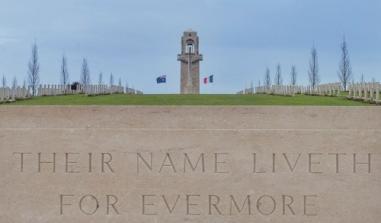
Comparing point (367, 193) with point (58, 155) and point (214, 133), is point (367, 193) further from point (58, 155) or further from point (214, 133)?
point (58, 155)

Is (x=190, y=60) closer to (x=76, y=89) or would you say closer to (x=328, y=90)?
(x=76, y=89)

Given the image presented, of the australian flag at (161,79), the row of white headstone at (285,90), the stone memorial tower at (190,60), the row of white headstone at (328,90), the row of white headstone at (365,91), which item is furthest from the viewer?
the stone memorial tower at (190,60)

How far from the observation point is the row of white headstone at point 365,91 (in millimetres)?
26725

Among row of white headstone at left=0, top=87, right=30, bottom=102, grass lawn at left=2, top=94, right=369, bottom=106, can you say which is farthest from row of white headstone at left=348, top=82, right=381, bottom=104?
row of white headstone at left=0, top=87, right=30, bottom=102

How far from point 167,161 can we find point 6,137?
6.84 ft

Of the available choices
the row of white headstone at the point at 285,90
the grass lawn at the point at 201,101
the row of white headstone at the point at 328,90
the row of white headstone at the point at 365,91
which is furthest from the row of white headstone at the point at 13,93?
the row of white headstone at the point at 328,90

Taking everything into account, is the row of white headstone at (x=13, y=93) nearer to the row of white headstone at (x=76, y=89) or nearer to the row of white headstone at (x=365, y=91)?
the row of white headstone at (x=76, y=89)

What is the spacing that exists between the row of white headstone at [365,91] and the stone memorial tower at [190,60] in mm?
35840

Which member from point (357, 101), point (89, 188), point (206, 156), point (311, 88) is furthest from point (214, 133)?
point (311, 88)

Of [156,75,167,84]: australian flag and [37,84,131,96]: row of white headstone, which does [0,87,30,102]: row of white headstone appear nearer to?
[37,84,131,96]: row of white headstone

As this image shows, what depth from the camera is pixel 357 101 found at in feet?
90.2

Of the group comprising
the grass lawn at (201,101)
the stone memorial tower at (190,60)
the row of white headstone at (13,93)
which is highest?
the stone memorial tower at (190,60)

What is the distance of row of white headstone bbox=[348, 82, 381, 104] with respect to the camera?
1052 inches

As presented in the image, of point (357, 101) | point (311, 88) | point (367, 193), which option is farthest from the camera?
point (311, 88)
